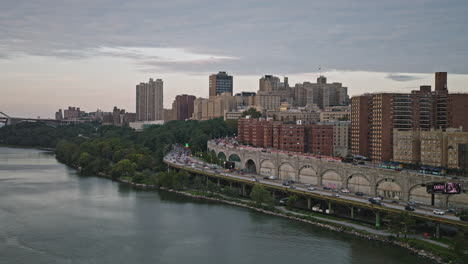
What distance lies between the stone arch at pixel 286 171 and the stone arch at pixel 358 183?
7118 millimetres

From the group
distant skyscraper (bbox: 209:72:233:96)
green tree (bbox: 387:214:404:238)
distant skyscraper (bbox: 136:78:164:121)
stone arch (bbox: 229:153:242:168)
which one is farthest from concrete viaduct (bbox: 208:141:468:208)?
distant skyscraper (bbox: 136:78:164:121)

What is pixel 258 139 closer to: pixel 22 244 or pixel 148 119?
pixel 22 244

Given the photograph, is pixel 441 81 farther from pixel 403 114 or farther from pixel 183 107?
pixel 183 107

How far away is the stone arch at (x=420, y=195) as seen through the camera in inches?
1240

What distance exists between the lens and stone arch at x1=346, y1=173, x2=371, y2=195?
118ft

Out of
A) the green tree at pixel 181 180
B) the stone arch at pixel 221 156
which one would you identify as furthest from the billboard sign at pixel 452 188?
the stone arch at pixel 221 156

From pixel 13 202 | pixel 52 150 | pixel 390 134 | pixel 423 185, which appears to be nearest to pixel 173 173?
pixel 13 202

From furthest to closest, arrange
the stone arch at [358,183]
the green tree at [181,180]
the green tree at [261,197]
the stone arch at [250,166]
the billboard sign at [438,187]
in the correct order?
the stone arch at [250,166]
the green tree at [181,180]
the green tree at [261,197]
the stone arch at [358,183]
the billboard sign at [438,187]

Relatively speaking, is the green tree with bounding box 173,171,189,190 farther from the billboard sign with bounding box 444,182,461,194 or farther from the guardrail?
the billboard sign with bounding box 444,182,461,194

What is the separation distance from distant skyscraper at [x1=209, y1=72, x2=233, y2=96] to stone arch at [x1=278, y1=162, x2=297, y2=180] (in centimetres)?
9846

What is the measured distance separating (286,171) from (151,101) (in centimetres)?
12322

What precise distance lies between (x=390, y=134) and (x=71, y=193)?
30.1m

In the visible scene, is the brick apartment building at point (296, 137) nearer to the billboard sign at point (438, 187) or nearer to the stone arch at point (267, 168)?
the stone arch at point (267, 168)

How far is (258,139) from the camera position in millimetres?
63688
